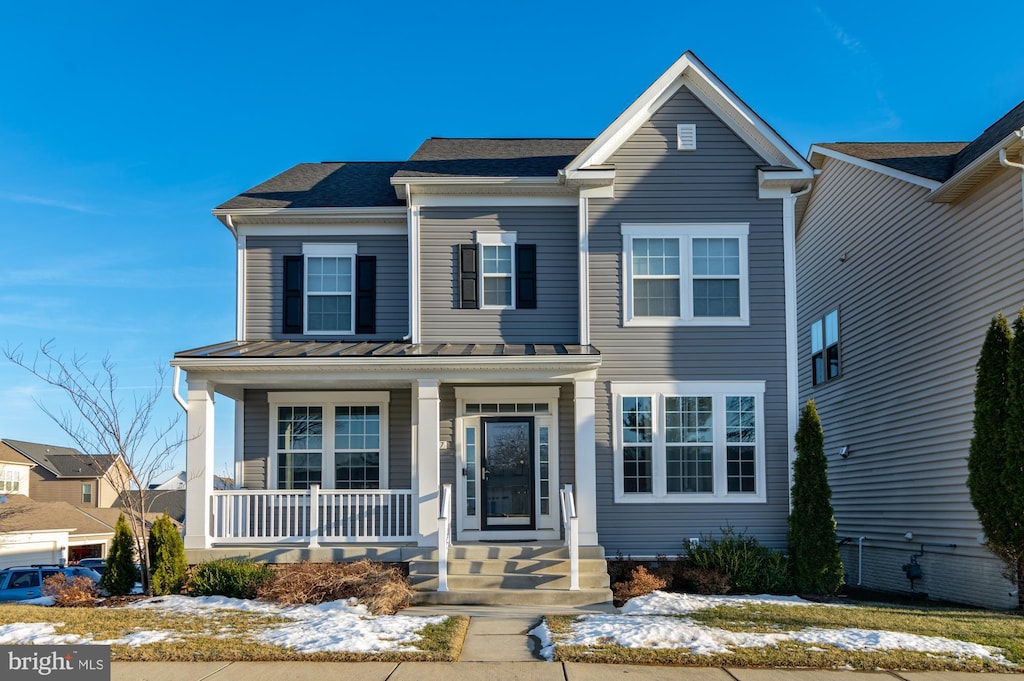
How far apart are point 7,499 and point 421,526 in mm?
33694

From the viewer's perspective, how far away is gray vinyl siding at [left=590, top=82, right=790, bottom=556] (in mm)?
14195

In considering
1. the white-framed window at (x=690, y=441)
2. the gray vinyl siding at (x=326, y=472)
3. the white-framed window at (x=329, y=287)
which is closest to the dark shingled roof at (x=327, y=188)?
the white-framed window at (x=329, y=287)

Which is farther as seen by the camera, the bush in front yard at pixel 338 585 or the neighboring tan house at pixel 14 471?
the neighboring tan house at pixel 14 471

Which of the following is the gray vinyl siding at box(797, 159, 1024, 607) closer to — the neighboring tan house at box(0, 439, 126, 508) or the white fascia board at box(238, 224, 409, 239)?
the white fascia board at box(238, 224, 409, 239)

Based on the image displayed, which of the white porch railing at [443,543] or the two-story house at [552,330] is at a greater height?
the two-story house at [552,330]

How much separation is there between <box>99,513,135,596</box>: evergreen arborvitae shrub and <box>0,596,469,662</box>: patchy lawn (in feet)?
4.37

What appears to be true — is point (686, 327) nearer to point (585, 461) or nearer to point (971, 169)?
point (585, 461)

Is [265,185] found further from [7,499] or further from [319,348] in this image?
[7,499]

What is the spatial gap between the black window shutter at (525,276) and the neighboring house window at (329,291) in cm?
246

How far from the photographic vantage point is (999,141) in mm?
12398

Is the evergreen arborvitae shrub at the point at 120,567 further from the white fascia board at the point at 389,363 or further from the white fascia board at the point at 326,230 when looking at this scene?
the white fascia board at the point at 326,230

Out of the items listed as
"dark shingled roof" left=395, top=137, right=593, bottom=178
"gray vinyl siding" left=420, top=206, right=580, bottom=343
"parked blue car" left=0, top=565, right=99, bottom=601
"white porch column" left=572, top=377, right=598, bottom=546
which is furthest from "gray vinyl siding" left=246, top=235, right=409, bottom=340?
"parked blue car" left=0, top=565, right=99, bottom=601

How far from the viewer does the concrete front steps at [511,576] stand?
1208 centimetres

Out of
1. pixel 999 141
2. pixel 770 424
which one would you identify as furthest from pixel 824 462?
pixel 999 141
